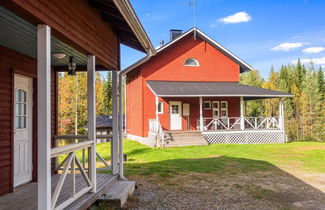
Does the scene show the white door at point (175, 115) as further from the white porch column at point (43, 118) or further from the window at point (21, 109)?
the white porch column at point (43, 118)

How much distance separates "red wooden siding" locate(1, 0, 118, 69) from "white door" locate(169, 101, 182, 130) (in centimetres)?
1229

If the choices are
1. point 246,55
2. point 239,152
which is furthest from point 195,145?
point 246,55

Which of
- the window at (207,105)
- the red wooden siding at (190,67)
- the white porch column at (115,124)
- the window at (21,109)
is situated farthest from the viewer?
the window at (207,105)

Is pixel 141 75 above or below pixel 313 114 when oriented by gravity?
above

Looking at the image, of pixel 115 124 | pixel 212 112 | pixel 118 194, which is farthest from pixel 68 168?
pixel 212 112

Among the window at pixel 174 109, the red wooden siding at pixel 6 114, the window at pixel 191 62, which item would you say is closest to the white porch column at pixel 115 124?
the red wooden siding at pixel 6 114

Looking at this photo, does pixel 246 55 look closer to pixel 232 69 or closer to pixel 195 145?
pixel 232 69

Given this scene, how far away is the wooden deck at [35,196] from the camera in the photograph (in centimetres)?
422

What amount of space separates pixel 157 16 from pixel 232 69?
4519 centimetres

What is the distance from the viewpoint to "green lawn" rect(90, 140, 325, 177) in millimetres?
9492

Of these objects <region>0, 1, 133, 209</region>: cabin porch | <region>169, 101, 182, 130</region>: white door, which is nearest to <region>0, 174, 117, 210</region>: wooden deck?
<region>0, 1, 133, 209</region>: cabin porch

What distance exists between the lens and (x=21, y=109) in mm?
6016

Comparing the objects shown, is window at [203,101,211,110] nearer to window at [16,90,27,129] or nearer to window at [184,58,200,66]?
window at [184,58,200,66]

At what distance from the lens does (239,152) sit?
13.8m
